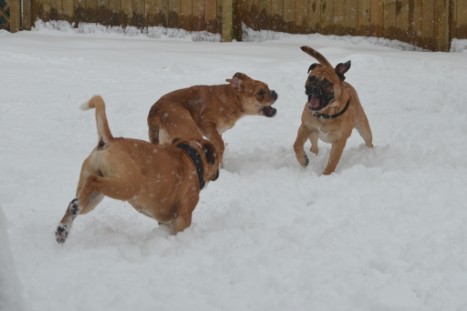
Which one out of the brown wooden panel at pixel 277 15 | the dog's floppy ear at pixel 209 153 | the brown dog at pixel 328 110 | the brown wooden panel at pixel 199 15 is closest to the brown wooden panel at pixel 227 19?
the brown wooden panel at pixel 199 15

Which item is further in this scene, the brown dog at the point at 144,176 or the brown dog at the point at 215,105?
the brown dog at the point at 215,105

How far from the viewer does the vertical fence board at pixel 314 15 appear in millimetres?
14891

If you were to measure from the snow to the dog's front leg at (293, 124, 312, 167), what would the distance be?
106 millimetres

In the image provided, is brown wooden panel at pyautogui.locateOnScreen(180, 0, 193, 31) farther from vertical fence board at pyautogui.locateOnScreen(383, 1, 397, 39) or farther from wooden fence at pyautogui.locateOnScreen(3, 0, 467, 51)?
vertical fence board at pyautogui.locateOnScreen(383, 1, 397, 39)

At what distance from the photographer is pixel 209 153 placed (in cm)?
604

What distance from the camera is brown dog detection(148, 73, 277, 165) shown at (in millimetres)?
7863

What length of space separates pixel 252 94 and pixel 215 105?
41 centimetres

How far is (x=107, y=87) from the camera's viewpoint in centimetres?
1132

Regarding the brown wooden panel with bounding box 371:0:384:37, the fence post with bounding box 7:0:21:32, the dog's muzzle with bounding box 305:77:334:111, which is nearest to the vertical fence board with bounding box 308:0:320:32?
the brown wooden panel with bounding box 371:0:384:37

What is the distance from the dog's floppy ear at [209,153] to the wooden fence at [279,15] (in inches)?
358

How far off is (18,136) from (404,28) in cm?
814

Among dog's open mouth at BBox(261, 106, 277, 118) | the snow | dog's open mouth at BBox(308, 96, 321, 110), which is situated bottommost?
the snow

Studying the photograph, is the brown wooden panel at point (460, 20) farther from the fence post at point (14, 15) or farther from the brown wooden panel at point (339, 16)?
the fence post at point (14, 15)

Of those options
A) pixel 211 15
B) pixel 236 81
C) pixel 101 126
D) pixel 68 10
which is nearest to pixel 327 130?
pixel 236 81
